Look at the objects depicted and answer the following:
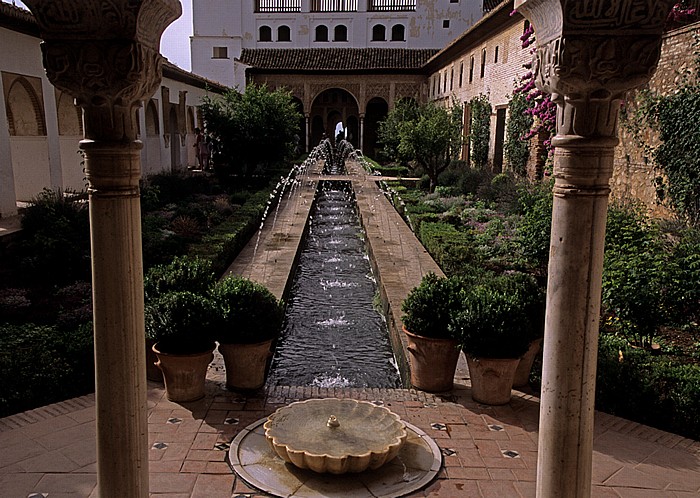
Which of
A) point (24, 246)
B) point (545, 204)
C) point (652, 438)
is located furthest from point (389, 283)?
Answer: point (24, 246)

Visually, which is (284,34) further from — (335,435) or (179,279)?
(335,435)

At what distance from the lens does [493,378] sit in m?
4.61

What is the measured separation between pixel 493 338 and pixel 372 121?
35612mm

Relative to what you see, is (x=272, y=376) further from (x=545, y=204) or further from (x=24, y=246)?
(x=24, y=246)

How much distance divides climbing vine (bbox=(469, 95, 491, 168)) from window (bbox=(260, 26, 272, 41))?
73.3 ft

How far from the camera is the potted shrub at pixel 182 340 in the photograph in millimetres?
4523

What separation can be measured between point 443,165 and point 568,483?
1821cm

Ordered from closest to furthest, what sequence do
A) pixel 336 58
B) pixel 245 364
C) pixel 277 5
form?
pixel 245 364 → pixel 336 58 → pixel 277 5

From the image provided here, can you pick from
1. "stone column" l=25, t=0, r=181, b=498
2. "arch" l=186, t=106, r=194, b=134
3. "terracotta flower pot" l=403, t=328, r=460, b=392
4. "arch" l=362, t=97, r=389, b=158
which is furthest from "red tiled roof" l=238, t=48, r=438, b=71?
"stone column" l=25, t=0, r=181, b=498

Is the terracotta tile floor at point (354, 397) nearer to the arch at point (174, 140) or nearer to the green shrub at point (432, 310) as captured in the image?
the green shrub at point (432, 310)

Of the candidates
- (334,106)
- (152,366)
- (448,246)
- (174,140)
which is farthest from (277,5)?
(152,366)

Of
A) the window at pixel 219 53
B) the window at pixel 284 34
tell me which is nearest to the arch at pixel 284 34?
the window at pixel 284 34

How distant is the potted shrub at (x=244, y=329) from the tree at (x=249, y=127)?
15169mm

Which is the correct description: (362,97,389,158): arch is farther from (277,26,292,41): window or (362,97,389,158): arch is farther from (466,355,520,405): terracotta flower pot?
(466,355,520,405): terracotta flower pot
